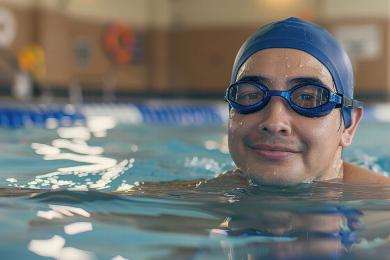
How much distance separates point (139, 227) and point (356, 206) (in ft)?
2.64

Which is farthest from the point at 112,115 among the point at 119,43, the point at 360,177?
the point at 119,43

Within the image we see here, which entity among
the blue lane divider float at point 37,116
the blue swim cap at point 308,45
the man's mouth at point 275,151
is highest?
the blue swim cap at point 308,45

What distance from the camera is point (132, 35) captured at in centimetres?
1755

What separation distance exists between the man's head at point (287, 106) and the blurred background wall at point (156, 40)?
11147 mm

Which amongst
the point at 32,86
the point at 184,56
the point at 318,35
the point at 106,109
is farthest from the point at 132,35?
the point at 318,35

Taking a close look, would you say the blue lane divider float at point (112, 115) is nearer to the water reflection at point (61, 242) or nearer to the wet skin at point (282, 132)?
the wet skin at point (282, 132)

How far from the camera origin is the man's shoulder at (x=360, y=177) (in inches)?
114

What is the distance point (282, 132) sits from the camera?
234 centimetres

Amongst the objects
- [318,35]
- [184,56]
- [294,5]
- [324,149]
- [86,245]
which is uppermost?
[294,5]

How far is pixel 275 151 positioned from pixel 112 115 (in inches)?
263

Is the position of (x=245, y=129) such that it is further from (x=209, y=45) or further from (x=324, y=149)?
(x=209, y=45)

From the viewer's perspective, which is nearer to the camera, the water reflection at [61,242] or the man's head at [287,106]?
the water reflection at [61,242]

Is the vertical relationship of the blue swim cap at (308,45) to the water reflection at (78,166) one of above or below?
above

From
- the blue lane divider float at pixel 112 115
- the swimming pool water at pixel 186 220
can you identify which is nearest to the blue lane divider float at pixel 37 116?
the blue lane divider float at pixel 112 115
